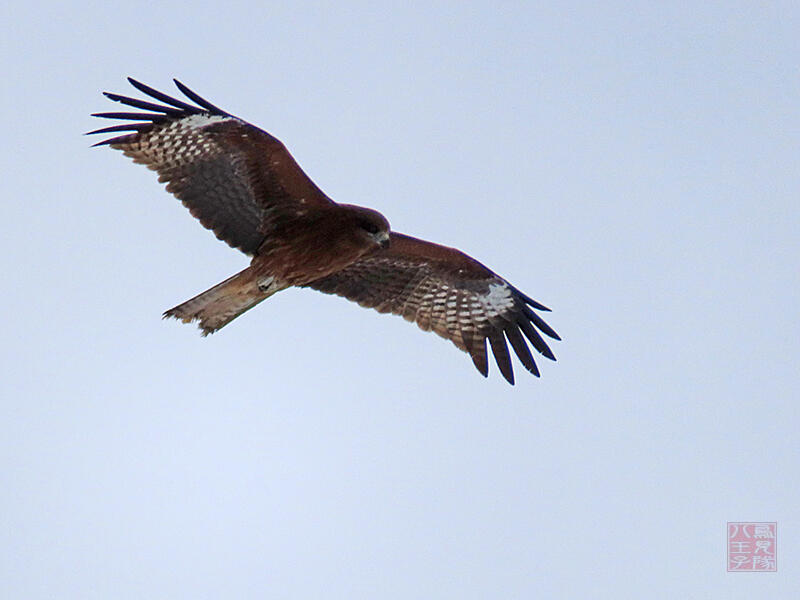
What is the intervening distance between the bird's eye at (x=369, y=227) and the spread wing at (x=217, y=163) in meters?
0.32

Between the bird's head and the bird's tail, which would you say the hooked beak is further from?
the bird's tail

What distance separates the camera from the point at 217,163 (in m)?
12.9

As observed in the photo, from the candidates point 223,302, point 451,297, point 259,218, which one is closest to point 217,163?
point 259,218

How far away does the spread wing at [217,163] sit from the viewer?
12734 millimetres

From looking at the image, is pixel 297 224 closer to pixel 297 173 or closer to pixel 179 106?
pixel 297 173

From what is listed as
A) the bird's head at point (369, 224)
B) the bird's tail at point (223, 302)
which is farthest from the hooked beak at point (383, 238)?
the bird's tail at point (223, 302)

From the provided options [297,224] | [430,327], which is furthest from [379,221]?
[430,327]

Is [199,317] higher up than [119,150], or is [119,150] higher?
[119,150]

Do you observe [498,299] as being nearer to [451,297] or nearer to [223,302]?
[451,297]

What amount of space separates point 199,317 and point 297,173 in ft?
4.56

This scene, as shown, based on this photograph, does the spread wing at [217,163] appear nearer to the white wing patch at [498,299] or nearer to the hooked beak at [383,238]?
the hooked beak at [383,238]

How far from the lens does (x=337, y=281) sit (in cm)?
1414

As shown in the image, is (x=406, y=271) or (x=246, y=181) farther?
(x=406, y=271)

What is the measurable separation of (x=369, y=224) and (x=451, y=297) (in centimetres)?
155
